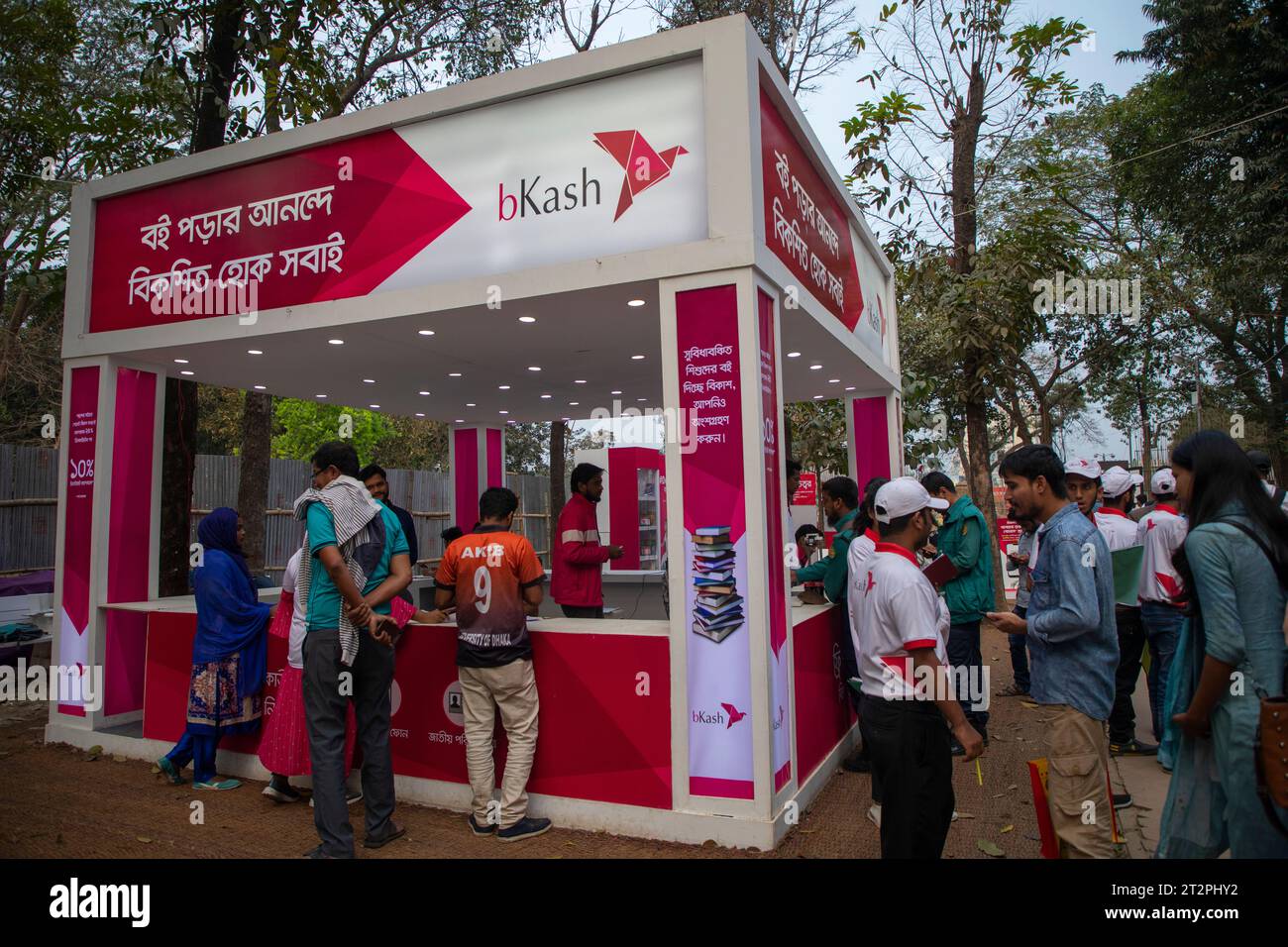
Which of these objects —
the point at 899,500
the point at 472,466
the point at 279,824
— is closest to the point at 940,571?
the point at 899,500

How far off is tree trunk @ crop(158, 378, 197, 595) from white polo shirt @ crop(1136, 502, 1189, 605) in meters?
7.72

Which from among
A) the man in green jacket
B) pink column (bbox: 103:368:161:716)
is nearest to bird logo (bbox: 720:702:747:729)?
the man in green jacket

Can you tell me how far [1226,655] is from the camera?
96.3 inches

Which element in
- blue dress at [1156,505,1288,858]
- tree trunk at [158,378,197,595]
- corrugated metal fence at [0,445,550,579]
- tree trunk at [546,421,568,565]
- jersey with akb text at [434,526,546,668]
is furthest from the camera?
tree trunk at [546,421,568,565]

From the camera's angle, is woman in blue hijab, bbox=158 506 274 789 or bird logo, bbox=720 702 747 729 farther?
woman in blue hijab, bbox=158 506 274 789

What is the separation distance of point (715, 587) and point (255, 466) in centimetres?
746

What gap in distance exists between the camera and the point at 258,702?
535cm

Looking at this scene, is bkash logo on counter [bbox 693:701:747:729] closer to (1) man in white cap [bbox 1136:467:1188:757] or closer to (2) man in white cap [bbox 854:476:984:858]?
(2) man in white cap [bbox 854:476:984:858]

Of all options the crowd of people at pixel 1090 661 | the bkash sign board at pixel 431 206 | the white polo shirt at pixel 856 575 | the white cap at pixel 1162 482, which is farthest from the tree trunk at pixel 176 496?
the white cap at pixel 1162 482

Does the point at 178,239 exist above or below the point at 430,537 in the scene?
above

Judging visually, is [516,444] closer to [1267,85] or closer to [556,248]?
[1267,85]

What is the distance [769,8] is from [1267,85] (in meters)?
10.3

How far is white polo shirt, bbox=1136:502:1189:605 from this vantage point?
17.0 feet

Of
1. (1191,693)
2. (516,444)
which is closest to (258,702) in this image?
(1191,693)
